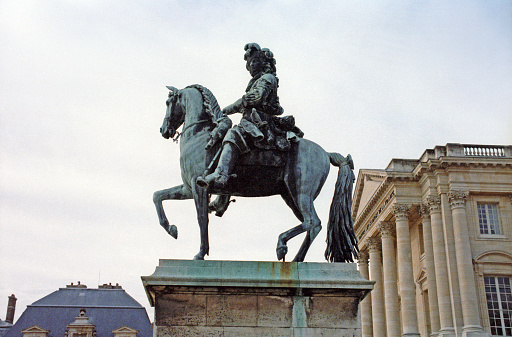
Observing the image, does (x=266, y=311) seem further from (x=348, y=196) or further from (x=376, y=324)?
(x=376, y=324)

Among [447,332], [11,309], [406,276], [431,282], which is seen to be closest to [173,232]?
[447,332]

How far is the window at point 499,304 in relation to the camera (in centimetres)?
3941

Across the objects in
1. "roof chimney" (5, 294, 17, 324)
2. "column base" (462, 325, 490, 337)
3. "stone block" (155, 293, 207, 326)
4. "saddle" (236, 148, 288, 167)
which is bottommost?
"stone block" (155, 293, 207, 326)

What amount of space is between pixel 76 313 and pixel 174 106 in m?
47.8

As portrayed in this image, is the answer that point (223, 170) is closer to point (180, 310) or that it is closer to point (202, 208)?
point (202, 208)

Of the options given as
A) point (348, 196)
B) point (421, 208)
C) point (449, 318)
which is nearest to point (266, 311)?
point (348, 196)

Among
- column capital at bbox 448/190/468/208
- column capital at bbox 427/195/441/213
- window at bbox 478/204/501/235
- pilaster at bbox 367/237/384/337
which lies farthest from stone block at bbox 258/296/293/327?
pilaster at bbox 367/237/384/337

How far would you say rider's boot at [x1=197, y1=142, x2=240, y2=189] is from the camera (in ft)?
24.7

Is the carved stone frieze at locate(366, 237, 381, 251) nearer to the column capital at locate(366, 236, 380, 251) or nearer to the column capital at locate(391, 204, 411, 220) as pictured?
the column capital at locate(366, 236, 380, 251)

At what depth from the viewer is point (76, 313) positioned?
5300 cm

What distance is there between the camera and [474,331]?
38.3 meters

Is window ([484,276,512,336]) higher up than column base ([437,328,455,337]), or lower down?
higher up

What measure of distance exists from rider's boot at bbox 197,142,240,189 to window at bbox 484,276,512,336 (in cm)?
3600

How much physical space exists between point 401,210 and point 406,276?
448 centimetres
